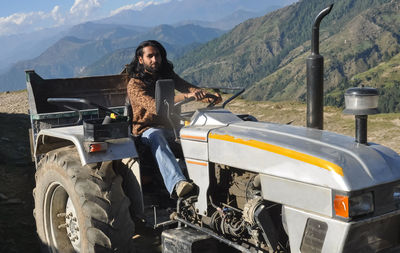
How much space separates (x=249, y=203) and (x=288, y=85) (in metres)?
199

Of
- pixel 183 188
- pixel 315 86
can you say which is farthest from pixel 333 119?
pixel 183 188

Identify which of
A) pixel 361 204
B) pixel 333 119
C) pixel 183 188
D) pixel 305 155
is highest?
pixel 305 155

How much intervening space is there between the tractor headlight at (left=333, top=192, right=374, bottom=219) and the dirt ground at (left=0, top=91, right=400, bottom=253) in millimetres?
A: 2467

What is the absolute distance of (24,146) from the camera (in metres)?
9.09

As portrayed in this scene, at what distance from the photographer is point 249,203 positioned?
10.6 ft

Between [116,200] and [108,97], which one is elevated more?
[108,97]

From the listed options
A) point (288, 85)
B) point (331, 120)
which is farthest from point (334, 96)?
point (331, 120)

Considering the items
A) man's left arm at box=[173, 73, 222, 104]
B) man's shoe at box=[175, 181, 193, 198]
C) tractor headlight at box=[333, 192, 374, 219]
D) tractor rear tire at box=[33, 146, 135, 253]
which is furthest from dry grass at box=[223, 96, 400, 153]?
tractor rear tire at box=[33, 146, 135, 253]

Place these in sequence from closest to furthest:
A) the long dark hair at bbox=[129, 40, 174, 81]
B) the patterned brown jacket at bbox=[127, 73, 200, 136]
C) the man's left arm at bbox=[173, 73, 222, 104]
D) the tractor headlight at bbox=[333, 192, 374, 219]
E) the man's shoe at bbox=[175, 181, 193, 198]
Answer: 1. the tractor headlight at bbox=[333, 192, 374, 219]
2. the man's shoe at bbox=[175, 181, 193, 198]
3. the man's left arm at bbox=[173, 73, 222, 104]
4. the patterned brown jacket at bbox=[127, 73, 200, 136]
5. the long dark hair at bbox=[129, 40, 174, 81]

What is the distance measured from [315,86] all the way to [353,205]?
4.56 feet

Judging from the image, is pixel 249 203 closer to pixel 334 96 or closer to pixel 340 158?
pixel 340 158

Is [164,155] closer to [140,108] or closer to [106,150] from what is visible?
[106,150]

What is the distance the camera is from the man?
3789 millimetres

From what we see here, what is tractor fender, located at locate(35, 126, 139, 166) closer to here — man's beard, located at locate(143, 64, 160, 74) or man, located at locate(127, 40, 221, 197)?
man, located at locate(127, 40, 221, 197)
